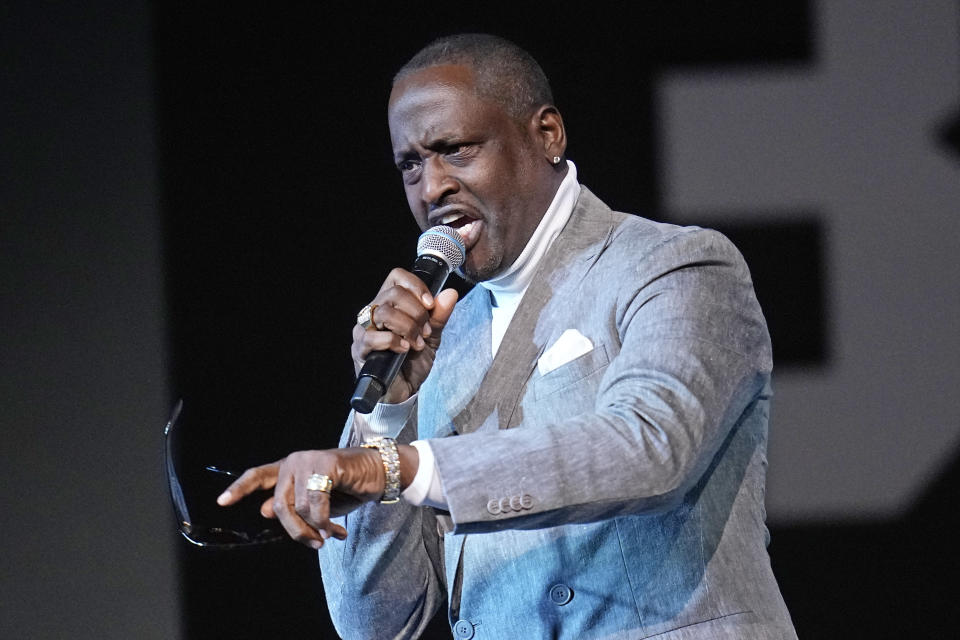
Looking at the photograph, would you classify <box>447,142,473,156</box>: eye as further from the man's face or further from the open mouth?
the open mouth

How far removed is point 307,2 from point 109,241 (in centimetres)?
82

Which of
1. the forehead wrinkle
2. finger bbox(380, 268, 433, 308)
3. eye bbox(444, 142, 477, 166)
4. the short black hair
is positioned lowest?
finger bbox(380, 268, 433, 308)

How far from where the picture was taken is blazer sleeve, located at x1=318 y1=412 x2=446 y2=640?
1.92 metres

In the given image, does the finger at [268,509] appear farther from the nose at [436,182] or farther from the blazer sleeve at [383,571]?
the nose at [436,182]

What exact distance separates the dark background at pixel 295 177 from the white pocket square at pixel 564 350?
3.45 ft

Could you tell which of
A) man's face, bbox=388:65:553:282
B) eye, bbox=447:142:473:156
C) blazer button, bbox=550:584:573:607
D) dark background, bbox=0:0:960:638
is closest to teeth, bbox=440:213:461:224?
man's face, bbox=388:65:553:282

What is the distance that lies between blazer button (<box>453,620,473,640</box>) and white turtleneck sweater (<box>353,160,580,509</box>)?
13.1 inches

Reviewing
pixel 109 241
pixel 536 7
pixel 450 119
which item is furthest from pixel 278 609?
pixel 536 7

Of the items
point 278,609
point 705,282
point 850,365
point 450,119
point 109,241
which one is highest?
point 450,119

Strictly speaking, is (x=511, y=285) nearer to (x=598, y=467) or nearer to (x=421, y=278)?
(x=421, y=278)

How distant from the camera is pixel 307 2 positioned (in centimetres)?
295

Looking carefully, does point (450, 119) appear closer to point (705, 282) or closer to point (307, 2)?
point (705, 282)

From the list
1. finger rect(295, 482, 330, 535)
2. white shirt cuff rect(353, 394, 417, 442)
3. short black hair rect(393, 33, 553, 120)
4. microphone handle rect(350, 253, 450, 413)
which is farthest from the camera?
short black hair rect(393, 33, 553, 120)

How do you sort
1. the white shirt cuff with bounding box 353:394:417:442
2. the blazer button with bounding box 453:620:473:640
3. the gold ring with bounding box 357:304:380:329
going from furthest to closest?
the white shirt cuff with bounding box 353:394:417:442 → the blazer button with bounding box 453:620:473:640 → the gold ring with bounding box 357:304:380:329
